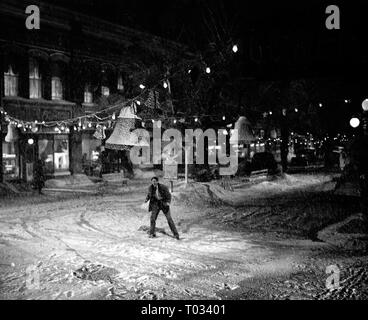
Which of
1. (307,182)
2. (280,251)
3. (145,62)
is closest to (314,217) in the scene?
(280,251)

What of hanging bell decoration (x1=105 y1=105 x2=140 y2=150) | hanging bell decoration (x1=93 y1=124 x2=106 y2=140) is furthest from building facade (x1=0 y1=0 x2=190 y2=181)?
hanging bell decoration (x1=105 y1=105 x2=140 y2=150)

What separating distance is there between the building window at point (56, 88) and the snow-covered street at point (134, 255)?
→ 14.2 metres

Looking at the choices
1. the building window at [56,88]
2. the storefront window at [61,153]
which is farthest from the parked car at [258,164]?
the building window at [56,88]

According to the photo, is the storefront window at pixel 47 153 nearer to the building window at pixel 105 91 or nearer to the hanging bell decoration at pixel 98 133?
the hanging bell decoration at pixel 98 133

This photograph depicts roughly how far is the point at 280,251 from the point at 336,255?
4.42ft

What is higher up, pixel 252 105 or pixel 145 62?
pixel 145 62

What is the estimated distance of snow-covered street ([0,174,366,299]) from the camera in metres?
8.21

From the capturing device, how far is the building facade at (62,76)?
26797 millimetres

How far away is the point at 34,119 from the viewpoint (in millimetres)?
28000

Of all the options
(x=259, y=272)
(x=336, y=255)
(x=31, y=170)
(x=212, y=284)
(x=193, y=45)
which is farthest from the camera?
(x=193, y=45)

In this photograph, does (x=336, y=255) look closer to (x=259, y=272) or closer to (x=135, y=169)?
(x=259, y=272)

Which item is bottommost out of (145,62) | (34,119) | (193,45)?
(34,119)

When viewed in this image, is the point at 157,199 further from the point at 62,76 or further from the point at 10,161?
the point at 62,76
